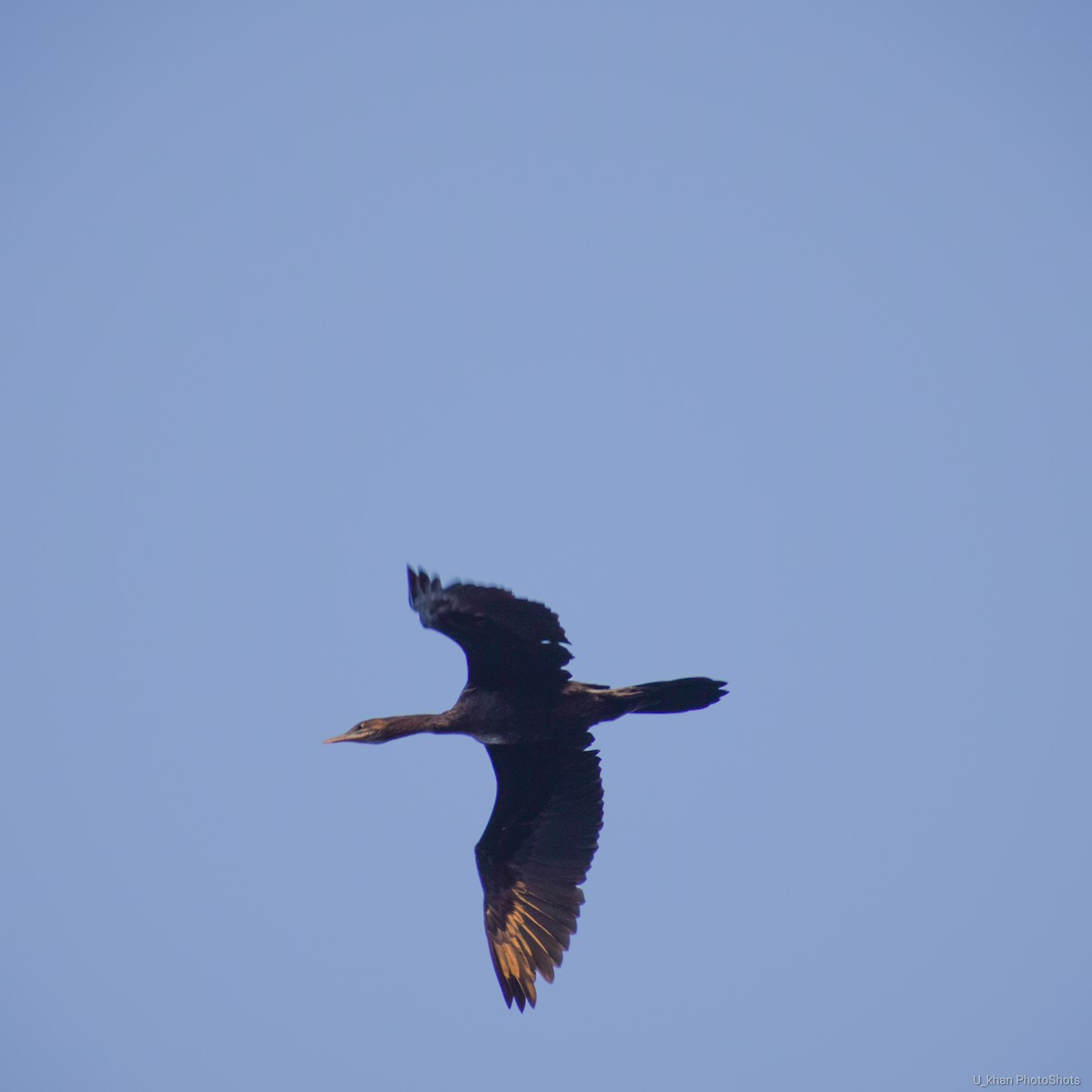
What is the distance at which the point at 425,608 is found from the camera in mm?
9500

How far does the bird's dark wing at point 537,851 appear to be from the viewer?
10.8 m

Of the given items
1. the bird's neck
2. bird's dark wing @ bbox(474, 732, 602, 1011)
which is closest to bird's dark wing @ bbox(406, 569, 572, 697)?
the bird's neck

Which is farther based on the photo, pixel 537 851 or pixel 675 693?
pixel 537 851

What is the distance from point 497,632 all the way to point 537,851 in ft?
8.15

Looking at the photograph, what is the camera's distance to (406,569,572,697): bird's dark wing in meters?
9.41

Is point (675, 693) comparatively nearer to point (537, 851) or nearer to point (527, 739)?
point (527, 739)

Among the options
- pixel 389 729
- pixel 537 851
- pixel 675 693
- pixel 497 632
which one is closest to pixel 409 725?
pixel 389 729

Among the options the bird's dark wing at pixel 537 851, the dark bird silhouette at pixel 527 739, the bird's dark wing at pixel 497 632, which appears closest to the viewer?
the bird's dark wing at pixel 497 632

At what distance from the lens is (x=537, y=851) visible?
11102 millimetres

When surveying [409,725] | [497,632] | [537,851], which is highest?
[497,632]

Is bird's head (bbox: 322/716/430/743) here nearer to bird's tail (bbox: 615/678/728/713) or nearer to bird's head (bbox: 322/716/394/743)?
bird's head (bbox: 322/716/394/743)

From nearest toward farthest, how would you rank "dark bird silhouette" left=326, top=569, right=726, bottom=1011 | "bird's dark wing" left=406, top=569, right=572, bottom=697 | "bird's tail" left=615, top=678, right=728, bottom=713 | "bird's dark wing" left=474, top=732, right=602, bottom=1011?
1. "bird's dark wing" left=406, top=569, right=572, bottom=697
2. "dark bird silhouette" left=326, top=569, right=726, bottom=1011
3. "bird's tail" left=615, top=678, right=728, bottom=713
4. "bird's dark wing" left=474, top=732, right=602, bottom=1011

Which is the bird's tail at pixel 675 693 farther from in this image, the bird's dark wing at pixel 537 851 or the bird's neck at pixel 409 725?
the bird's neck at pixel 409 725

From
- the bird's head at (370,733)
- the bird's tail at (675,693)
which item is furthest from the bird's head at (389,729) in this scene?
the bird's tail at (675,693)
